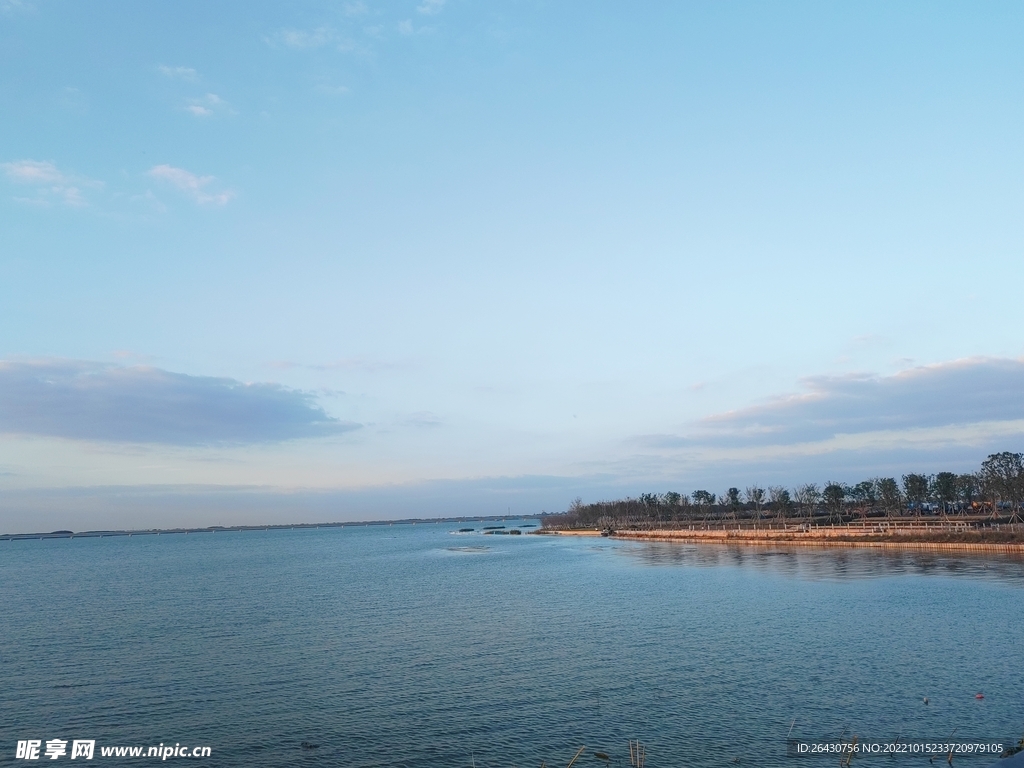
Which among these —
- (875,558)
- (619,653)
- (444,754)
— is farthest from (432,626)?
(875,558)

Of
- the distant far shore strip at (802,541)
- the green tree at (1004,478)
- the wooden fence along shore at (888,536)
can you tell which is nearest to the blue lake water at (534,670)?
the distant far shore strip at (802,541)

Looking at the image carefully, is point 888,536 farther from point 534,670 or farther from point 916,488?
point 534,670

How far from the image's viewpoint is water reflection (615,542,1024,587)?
2766 inches

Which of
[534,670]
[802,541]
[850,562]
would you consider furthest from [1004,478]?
[534,670]

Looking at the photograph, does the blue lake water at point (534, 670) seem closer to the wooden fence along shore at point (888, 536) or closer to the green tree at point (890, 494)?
the wooden fence along shore at point (888, 536)

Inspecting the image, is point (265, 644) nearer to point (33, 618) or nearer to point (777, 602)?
point (33, 618)

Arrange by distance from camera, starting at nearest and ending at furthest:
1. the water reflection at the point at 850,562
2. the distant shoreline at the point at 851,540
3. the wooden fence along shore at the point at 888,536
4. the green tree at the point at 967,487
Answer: the water reflection at the point at 850,562, the distant shoreline at the point at 851,540, the wooden fence along shore at the point at 888,536, the green tree at the point at 967,487

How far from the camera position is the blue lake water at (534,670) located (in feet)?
86.0

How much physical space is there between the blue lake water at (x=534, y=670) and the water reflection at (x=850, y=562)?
1238 mm

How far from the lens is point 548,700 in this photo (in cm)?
3112

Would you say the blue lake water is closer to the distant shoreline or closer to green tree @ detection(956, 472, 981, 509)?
the distant shoreline

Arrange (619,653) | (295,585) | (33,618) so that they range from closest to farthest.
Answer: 1. (619,653)
2. (33,618)
3. (295,585)

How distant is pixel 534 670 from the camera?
3675 centimetres

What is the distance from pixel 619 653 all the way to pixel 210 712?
885 inches
